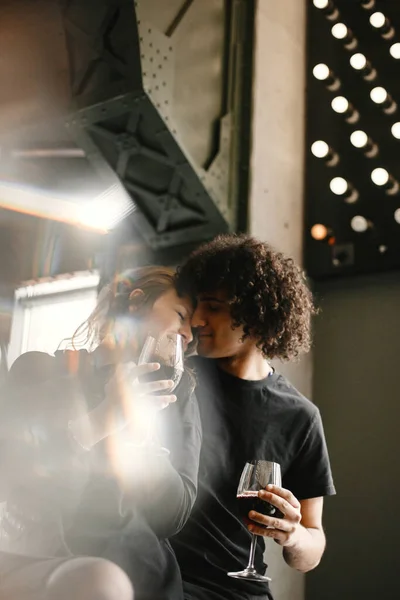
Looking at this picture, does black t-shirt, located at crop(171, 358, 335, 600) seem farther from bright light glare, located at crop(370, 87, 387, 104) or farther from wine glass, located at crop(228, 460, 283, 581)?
bright light glare, located at crop(370, 87, 387, 104)

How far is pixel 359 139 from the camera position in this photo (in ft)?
14.0

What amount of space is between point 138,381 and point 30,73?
361cm

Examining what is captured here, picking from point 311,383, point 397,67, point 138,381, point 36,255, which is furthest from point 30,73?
point 138,381

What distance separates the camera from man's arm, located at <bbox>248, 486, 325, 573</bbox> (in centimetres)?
158

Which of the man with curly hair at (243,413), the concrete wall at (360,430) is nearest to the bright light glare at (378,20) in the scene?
the concrete wall at (360,430)

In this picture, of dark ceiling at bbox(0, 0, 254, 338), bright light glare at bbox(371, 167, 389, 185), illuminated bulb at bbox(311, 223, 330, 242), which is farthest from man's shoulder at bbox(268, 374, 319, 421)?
bright light glare at bbox(371, 167, 389, 185)

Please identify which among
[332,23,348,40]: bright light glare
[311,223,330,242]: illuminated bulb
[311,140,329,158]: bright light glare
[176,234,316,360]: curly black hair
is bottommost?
[176,234,316,360]: curly black hair

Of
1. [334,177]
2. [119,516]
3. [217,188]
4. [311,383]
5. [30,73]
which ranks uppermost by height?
[30,73]

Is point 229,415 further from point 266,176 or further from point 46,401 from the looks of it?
point 266,176

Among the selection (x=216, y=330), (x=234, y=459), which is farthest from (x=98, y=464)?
(x=216, y=330)

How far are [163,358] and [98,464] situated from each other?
0.29 meters

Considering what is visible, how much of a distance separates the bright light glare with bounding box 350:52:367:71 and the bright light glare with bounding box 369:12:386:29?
22cm

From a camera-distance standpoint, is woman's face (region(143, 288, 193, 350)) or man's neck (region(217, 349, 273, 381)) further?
man's neck (region(217, 349, 273, 381))

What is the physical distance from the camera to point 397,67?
14.0 ft
